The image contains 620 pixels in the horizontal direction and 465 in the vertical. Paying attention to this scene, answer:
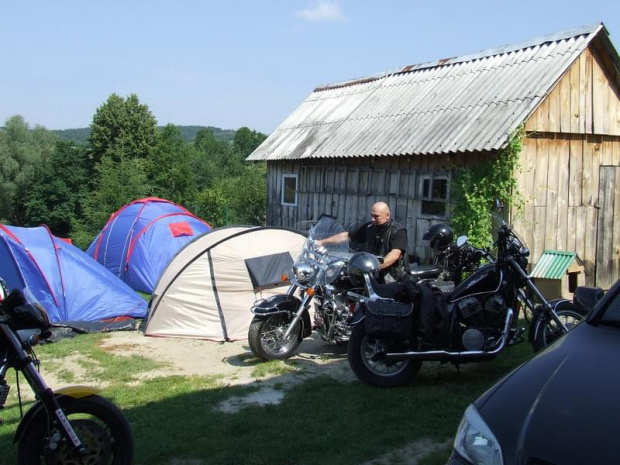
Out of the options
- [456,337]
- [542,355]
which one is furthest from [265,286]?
[542,355]

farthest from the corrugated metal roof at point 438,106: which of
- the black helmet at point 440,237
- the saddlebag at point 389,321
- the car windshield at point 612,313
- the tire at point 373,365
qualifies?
the car windshield at point 612,313

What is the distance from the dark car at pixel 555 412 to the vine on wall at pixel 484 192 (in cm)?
659

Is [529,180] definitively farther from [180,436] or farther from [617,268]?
[180,436]

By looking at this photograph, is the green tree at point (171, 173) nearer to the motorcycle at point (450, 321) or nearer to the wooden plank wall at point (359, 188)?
A: the wooden plank wall at point (359, 188)

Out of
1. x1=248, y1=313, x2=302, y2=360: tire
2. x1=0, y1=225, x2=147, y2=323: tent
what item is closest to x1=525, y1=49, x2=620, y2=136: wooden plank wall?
x1=248, y1=313, x2=302, y2=360: tire

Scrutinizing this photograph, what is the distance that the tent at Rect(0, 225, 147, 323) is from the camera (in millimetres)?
8773

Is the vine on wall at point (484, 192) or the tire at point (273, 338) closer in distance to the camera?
the tire at point (273, 338)

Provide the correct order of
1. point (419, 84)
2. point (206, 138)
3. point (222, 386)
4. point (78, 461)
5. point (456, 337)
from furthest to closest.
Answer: point (206, 138), point (419, 84), point (222, 386), point (456, 337), point (78, 461)

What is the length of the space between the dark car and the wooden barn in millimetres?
6615

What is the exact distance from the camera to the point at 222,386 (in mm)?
5980

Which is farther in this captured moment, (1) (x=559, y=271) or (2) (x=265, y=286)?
(1) (x=559, y=271)

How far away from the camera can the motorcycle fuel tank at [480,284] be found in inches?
221

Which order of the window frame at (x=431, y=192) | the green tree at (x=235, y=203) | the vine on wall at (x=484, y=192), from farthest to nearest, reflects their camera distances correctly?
the green tree at (x=235, y=203)
the window frame at (x=431, y=192)
the vine on wall at (x=484, y=192)

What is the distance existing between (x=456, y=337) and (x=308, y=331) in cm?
193
